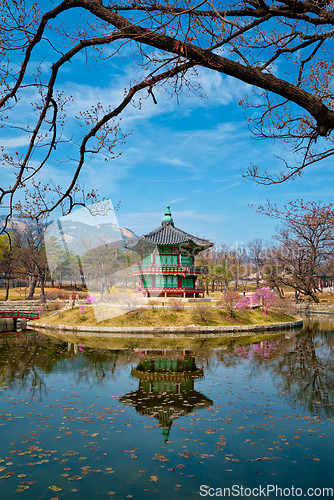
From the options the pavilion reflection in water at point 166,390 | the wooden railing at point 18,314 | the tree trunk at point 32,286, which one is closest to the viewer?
the pavilion reflection in water at point 166,390

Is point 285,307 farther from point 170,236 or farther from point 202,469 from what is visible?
point 202,469

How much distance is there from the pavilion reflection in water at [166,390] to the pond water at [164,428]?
40 mm

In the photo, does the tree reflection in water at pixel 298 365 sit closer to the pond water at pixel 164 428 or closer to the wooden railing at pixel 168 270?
the pond water at pixel 164 428

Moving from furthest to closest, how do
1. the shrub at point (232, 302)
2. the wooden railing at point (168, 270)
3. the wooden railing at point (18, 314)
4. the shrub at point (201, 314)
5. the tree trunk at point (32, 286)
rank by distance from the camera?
the tree trunk at point (32, 286)
the wooden railing at point (168, 270)
the wooden railing at point (18, 314)
the shrub at point (232, 302)
the shrub at point (201, 314)

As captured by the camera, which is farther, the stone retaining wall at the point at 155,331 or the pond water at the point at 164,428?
the stone retaining wall at the point at 155,331

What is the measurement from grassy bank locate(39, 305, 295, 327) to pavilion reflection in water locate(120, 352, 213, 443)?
9.29m

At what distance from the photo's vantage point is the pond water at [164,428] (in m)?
5.03

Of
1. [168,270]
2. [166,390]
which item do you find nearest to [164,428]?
[166,390]

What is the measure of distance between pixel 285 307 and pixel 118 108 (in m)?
29.3

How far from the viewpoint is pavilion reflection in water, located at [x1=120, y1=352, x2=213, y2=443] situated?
8.27 meters

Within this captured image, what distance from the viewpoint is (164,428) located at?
718 cm

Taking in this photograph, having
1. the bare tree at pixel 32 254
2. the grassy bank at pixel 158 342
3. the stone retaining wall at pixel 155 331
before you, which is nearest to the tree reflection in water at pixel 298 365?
the grassy bank at pixel 158 342

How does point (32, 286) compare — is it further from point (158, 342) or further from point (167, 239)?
point (158, 342)

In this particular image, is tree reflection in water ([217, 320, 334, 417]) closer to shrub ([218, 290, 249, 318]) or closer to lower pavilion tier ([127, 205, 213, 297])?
shrub ([218, 290, 249, 318])
